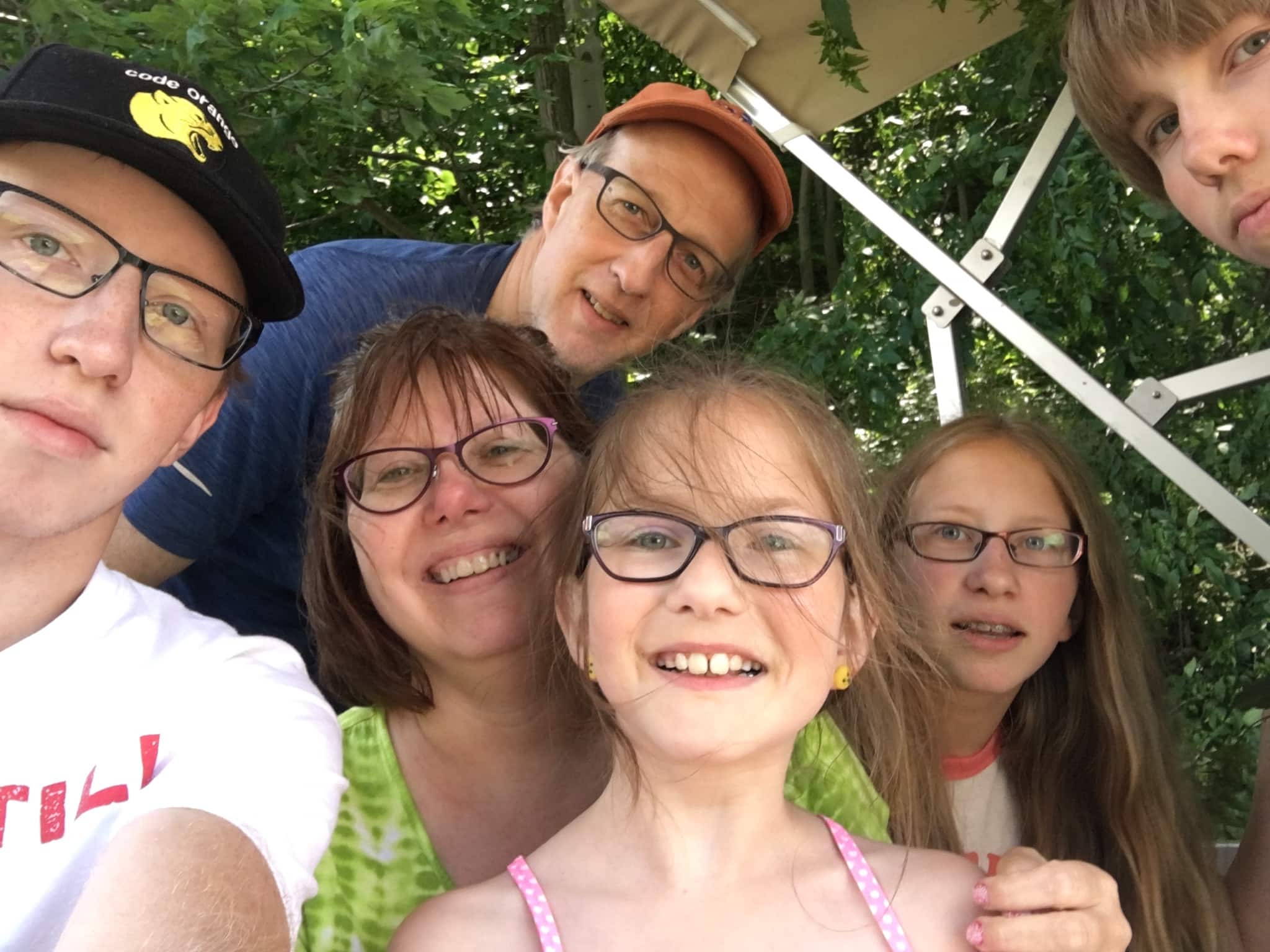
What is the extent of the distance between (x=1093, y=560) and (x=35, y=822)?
2066 mm

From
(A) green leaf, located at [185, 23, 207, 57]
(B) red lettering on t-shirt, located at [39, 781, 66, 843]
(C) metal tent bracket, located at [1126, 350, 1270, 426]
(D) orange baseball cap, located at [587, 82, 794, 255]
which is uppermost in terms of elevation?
(A) green leaf, located at [185, 23, 207, 57]

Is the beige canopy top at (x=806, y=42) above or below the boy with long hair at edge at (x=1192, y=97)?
above

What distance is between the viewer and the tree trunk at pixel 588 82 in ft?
23.9

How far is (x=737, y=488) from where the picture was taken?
5.45 feet

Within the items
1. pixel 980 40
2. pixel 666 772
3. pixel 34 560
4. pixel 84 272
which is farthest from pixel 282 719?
pixel 980 40

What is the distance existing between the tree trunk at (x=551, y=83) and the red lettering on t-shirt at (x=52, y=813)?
590cm

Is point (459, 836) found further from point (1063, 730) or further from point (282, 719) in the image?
point (1063, 730)

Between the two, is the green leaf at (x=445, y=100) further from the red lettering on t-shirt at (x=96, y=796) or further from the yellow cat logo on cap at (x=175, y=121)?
the red lettering on t-shirt at (x=96, y=796)

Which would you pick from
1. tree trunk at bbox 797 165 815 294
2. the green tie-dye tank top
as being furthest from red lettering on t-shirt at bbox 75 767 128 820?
tree trunk at bbox 797 165 815 294

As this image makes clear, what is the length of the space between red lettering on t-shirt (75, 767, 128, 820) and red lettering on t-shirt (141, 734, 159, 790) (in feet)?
0.08

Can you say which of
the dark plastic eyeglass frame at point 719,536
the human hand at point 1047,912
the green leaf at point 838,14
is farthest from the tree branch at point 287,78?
the human hand at point 1047,912

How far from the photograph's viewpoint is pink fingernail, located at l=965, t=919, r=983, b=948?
5.00ft

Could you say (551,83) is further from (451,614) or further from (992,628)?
(451,614)

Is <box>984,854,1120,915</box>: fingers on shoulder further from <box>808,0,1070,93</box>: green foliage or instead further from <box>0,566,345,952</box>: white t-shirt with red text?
<box>808,0,1070,93</box>: green foliage
